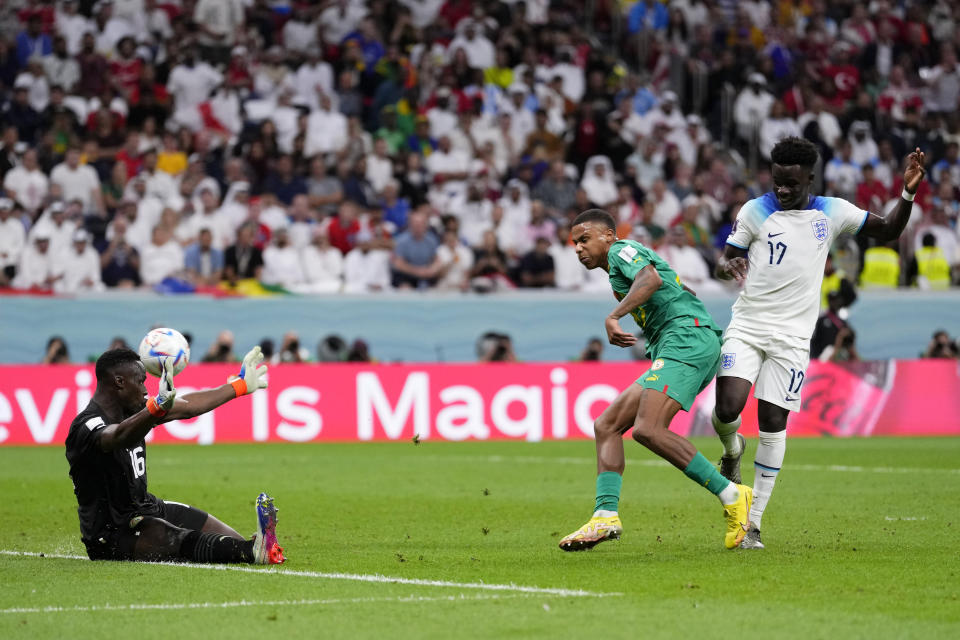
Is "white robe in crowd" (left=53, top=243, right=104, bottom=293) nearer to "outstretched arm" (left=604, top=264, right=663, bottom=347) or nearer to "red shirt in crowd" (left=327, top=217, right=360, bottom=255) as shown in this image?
"red shirt in crowd" (left=327, top=217, right=360, bottom=255)

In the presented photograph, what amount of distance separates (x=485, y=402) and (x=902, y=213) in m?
12.3

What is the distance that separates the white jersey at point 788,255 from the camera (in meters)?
9.12

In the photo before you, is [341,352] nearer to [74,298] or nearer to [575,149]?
[74,298]

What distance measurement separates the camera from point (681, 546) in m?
9.35

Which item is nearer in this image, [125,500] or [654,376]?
[125,500]

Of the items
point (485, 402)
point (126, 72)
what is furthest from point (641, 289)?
point (126, 72)

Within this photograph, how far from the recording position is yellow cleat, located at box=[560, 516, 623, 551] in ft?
28.7

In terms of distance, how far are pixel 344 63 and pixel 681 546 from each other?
18.4 m

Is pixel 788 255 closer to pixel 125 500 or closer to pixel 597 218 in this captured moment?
pixel 597 218

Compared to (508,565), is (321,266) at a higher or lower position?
higher

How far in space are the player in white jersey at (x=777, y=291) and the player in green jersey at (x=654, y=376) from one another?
0.21m

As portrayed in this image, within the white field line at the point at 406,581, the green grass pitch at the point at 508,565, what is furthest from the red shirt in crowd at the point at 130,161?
the white field line at the point at 406,581

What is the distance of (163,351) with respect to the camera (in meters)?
8.06

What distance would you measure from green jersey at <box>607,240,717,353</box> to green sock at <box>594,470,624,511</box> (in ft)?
2.92
